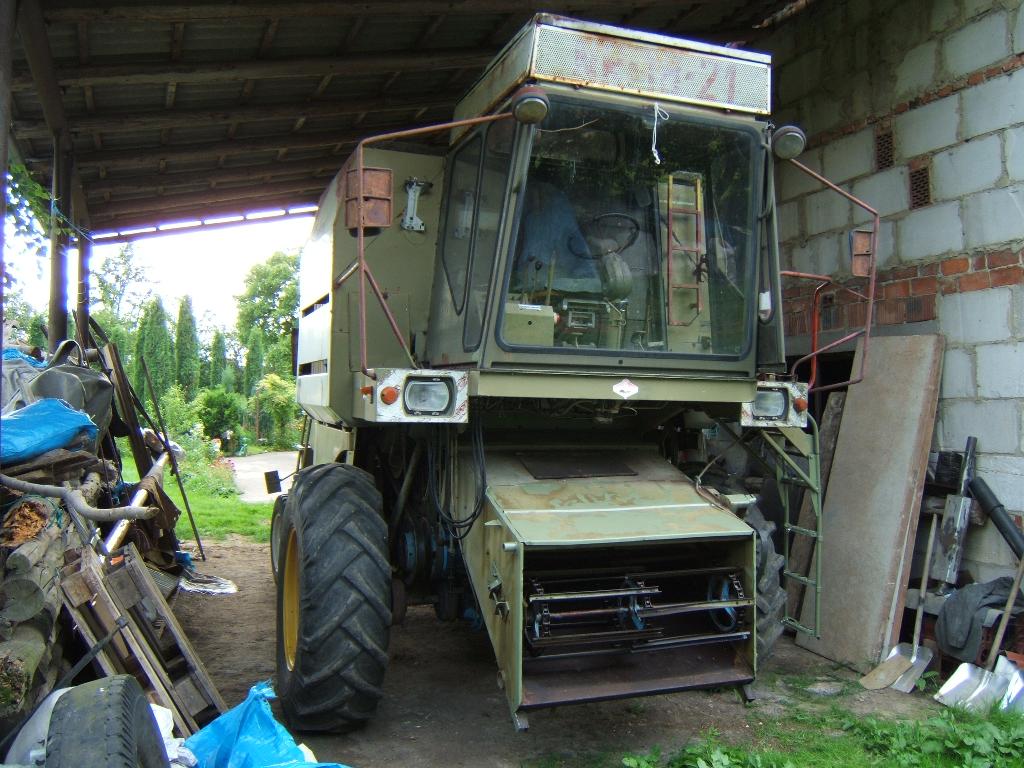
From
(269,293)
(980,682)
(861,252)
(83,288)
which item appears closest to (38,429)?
(861,252)

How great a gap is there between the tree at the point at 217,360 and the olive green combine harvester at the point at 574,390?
26.0 meters

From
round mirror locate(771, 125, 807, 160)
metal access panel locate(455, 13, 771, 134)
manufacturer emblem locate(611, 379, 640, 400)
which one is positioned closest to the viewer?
metal access panel locate(455, 13, 771, 134)

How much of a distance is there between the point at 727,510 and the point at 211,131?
6074 mm

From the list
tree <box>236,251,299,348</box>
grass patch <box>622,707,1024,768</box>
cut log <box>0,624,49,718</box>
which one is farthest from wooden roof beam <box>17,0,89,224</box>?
tree <box>236,251,299,348</box>

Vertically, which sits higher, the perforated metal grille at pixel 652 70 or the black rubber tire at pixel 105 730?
the perforated metal grille at pixel 652 70

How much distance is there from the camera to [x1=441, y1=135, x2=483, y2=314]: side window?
13.6 feet

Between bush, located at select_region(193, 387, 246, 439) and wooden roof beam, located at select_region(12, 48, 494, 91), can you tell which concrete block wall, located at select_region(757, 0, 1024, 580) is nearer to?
wooden roof beam, located at select_region(12, 48, 494, 91)

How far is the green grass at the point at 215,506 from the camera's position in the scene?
30.7ft

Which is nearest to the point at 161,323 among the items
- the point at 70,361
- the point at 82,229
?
the point at 82,229

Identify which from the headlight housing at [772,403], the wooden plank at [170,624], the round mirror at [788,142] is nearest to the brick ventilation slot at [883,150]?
the round mirror at [788,142]

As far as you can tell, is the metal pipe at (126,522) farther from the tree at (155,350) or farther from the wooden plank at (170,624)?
the tree at (155,350)

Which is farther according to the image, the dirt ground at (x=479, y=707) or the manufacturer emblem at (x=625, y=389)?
the manufacturer emblem at (x=625, y=389)

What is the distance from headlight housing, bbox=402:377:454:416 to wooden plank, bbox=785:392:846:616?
111 inches

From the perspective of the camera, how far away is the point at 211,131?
7582 mm
